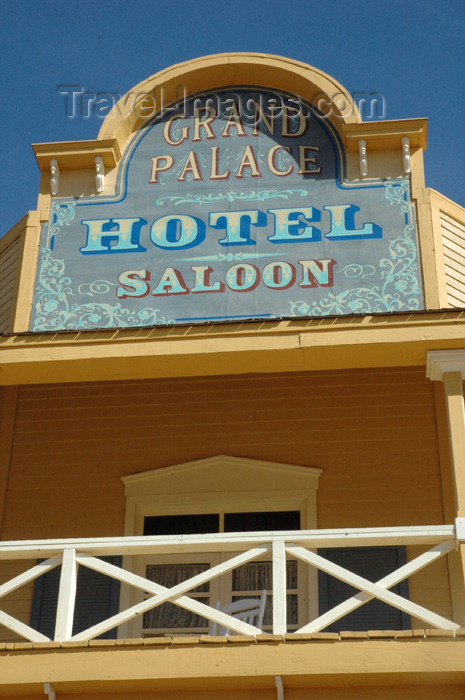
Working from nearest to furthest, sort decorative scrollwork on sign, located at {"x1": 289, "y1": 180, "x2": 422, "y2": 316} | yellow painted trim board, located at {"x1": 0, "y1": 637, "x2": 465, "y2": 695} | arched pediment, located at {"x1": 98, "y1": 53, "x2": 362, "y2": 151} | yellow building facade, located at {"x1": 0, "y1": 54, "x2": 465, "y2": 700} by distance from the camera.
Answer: yellow painted trim board, located at {"x1": 0, "y1": 637, "x2": 465, "y2": 695} < yellow building facade, located at {"x1": 0, "y1": 54, "x2": 465, "y2": 700} < decorative scrollwork on sign, located at {"x1": 289, "y1": 180, "x2": 422, "y2": 316} < arched pediment, located at {"x1": 98, "y1": 53, "x2": 362, "y2": 151}

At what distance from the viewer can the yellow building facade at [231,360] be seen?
877 centimetres

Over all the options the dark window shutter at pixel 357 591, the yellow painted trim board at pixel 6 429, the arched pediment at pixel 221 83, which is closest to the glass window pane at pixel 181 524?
the dark window shutter at pixel 357 591

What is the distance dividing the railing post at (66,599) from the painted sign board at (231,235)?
7.66ft

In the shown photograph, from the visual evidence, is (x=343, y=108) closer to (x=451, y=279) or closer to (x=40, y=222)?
(x=451, y=279)

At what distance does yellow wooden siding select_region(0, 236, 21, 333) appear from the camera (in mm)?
10266

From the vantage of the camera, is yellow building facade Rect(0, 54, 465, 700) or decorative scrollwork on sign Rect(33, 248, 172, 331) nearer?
yellow building facade Rect(0, 54, 465, 700)

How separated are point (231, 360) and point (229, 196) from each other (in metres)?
1.97

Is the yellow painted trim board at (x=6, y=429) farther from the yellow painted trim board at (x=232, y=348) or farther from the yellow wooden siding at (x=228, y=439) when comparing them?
the yellow painted trim board at (x=232, y=348)

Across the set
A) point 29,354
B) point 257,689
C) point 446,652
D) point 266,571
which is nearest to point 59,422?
point 29,354

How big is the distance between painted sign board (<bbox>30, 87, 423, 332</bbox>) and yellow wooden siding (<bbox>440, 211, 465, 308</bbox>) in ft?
1.46

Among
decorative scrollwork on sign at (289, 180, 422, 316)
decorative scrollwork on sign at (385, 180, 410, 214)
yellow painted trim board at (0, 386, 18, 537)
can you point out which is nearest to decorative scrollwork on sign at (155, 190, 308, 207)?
decorative scrollwork on sign at (385, 180, 410, 214)

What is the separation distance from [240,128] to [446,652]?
5733 millimetres

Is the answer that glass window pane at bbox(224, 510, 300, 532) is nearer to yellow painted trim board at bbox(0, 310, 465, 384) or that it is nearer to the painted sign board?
yellow painted trim board at bbox(0, 310, 465, 384)

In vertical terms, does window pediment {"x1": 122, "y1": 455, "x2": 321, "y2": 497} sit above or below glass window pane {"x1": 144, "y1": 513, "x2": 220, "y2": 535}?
above
